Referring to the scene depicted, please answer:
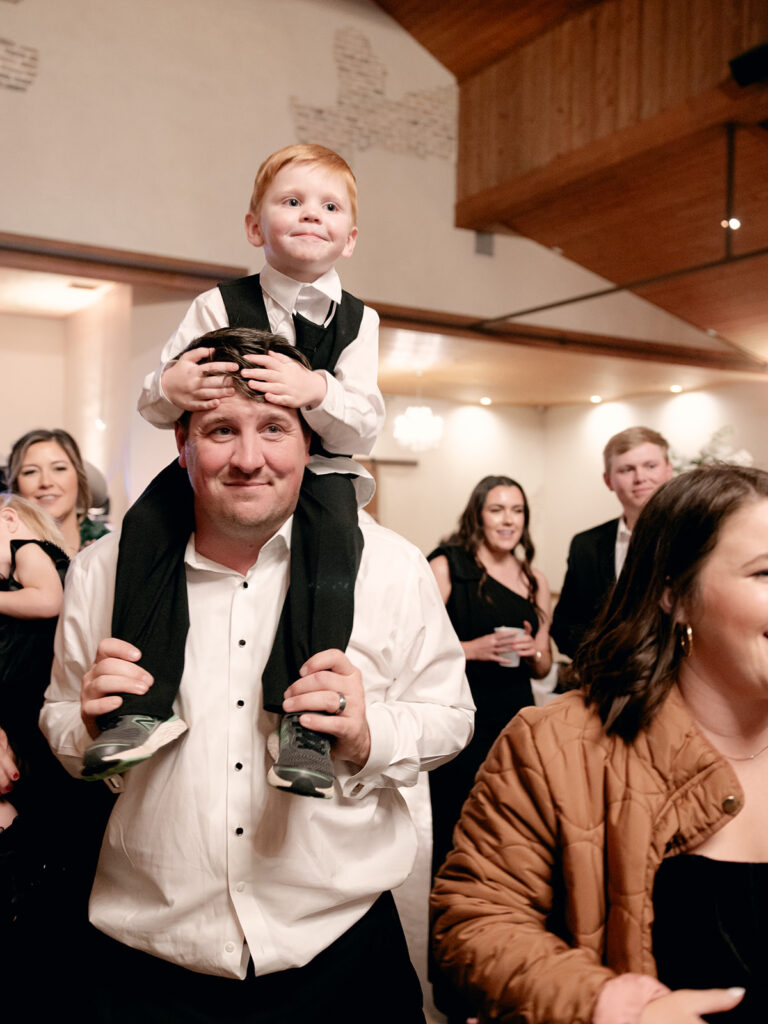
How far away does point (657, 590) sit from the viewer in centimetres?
152

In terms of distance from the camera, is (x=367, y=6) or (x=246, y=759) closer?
(x=246, y=759)

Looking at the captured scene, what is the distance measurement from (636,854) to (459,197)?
619cm

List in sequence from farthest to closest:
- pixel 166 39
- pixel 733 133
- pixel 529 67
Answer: pixel 529 67 < pixel 166 39 < pixel 733 133

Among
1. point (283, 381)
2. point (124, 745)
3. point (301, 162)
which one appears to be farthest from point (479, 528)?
point (124, 745)

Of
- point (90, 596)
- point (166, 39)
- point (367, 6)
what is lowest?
point (90, 596)

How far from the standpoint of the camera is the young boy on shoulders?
1461 millimetres

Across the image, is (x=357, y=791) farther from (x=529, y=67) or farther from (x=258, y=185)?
(x=529, y=67)

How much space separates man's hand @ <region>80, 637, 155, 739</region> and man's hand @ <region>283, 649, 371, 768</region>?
0.23 m

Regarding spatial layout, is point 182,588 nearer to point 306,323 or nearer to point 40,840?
point 306,323

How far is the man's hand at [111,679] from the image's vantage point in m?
1.43

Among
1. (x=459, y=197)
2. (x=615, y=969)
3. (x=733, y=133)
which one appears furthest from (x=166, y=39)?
(x=615, y=969)

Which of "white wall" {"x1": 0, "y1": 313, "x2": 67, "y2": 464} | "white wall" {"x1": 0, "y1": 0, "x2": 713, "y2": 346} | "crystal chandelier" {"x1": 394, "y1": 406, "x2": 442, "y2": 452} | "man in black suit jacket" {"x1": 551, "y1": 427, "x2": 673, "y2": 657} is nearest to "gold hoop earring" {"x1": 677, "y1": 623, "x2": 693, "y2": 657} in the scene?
"man in black suit jacket" {"x1": 551, "y1": 427, "x2": 673, "y2": 657}

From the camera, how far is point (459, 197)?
688 cm

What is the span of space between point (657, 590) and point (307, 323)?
869 millimetres
